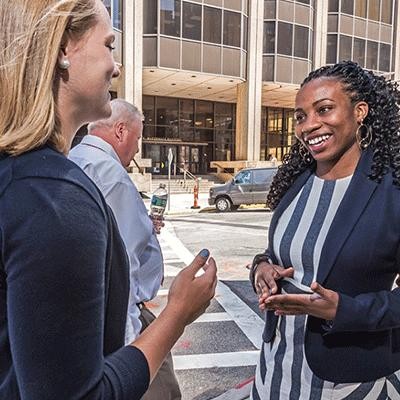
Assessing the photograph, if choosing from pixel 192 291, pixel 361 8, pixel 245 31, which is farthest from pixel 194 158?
pixel 192 291

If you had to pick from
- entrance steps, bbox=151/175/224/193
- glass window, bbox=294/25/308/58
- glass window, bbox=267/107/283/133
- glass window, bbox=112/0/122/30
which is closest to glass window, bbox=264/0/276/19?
glass window, bbox=294/25/308/58

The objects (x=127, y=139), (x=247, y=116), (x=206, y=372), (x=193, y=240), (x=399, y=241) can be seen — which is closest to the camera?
(x=399, y=241)

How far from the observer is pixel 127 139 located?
10.6 ft

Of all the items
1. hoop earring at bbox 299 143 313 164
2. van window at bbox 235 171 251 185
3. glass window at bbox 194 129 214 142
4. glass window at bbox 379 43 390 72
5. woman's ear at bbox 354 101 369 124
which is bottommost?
van window at bbox 235 171 251 185

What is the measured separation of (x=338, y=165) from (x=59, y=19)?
4.96ft

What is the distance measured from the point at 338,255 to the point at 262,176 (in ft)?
56.1

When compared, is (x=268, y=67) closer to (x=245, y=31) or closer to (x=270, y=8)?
(x=245, y=31)

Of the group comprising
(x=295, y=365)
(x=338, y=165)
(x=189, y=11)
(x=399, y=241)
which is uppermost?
(x=189, y=11)

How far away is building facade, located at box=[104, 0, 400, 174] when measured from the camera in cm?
2470

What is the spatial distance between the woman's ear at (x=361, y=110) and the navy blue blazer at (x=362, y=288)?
1.14 feet

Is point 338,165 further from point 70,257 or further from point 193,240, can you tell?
point 193,240

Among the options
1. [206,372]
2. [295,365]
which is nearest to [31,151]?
[295,365]

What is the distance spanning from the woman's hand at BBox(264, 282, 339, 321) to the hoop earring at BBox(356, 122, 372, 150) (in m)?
0.76

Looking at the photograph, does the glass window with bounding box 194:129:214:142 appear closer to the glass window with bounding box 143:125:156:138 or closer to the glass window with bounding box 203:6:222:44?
the glass window with bounding box 143:125:156:138
